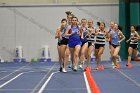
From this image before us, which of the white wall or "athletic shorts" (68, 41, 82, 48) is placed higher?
the white wall

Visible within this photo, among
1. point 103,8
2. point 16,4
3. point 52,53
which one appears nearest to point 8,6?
point 16,4

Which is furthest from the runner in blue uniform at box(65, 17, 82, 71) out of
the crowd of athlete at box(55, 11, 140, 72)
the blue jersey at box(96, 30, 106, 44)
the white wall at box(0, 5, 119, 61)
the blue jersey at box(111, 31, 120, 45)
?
the white wall at box(0, 5, 119, 61)

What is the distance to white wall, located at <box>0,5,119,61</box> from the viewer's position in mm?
25062

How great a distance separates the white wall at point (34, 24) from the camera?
25.1 metres

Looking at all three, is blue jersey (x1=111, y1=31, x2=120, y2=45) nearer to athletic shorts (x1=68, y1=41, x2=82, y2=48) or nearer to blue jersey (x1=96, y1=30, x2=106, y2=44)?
blue jersey (x1=96, y1=30, x2=106, y2=44)

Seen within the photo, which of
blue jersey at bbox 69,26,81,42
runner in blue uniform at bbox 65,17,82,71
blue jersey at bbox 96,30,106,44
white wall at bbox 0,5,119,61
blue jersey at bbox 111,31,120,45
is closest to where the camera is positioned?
runner in blue uniform at bbox 65,17,82,71

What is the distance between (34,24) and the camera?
25141 millimetres

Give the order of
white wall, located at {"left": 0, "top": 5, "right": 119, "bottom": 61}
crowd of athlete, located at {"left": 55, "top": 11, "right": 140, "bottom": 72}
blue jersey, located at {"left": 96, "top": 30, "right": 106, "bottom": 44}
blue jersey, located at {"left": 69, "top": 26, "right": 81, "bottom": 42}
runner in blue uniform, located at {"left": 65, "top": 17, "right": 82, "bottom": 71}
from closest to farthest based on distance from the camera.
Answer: runner in blue uniform, located at {"left": 65, "top": 17, "right": 82, "bottom": 71}
crowd of athlete, located at {"left": 55, "top": 11, "right": 140, "bottom": 72}
blue jersey, located at {"left": 69, "top": 26, "right": 81, "bottom": 42}
blue jersey, located at {"left": 96, "top": 30, "right": 106, "bottom": 44}
white wall, located at {"left": 0, "top": 5, "right": 119, "bottom": 61}

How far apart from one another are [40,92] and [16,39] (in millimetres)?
16655

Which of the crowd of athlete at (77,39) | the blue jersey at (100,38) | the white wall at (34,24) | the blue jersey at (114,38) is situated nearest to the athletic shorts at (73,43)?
the crowd of athlete at (77,39)

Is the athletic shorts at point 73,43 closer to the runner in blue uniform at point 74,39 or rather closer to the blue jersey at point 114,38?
the runner in blue uniform at point 74,39

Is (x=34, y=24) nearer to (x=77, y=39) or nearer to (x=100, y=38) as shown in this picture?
(x=100, y=38)

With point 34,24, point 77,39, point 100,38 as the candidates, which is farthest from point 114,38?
point 34,24

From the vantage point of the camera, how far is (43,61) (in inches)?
966
